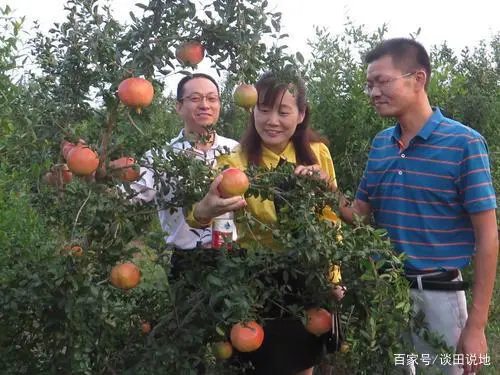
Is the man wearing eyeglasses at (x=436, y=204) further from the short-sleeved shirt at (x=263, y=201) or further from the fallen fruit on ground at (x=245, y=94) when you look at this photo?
the fallen fruit on ground at (x=245, y=94)

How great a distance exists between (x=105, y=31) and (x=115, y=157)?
15.2 inches

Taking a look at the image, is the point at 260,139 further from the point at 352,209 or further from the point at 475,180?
the point at 475,180

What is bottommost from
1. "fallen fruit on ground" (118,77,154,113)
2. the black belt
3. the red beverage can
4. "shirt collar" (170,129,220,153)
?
the black belt

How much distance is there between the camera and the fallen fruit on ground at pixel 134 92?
1.71m

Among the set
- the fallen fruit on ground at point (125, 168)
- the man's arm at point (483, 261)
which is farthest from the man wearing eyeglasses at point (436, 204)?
the fallen fruit on ground at point (125, 168)

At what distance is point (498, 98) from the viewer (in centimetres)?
439

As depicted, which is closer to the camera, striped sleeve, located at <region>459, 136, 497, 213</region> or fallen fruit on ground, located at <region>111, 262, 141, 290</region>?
fallen fruit on ground, located at <region>111, 262, 141, 290</region>

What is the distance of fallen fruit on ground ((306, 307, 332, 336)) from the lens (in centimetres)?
215

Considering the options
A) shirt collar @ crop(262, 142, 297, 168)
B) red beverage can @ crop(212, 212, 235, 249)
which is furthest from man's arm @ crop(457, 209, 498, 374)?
red beverage can @ crop(212, 212, 235, 249)

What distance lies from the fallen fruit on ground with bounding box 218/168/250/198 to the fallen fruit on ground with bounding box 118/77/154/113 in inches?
12.9

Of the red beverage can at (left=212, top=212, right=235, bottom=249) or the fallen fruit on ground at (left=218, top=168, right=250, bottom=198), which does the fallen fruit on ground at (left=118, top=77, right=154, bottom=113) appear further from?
the red beverage can at (left=212, top=212, right=235, bottom=249)

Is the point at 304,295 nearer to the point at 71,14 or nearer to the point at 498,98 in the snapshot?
the point at 71,14

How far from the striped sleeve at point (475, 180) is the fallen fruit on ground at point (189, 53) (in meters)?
0.99

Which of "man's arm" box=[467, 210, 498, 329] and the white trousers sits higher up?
"man's arm" box=[467, 210, 498, 329]
